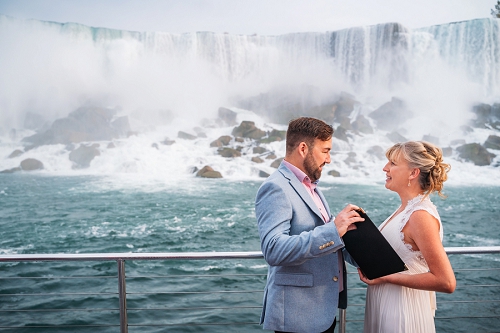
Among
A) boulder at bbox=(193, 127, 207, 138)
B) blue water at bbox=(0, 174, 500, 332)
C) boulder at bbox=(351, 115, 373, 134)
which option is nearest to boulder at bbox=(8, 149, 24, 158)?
blue water at bbox=(0, 174, 500, 332)

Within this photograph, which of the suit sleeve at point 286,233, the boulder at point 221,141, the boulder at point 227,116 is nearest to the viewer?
the suit sleeve at point 286,233

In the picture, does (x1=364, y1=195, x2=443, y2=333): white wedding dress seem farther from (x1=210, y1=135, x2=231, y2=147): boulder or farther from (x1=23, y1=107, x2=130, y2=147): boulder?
(x1=23, y1=107, x2=130, y2=147): boulder

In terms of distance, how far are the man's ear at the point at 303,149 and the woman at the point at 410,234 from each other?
40cm

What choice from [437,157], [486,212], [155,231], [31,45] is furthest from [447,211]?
[31,45]

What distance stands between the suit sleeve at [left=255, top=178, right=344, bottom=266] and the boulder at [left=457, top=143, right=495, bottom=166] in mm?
28606

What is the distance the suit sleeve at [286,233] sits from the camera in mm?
1395

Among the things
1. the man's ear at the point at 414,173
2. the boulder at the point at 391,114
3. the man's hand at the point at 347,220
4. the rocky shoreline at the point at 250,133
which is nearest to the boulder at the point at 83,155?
the rocky shoreline at the point at 250,133

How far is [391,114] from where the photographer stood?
36.6m

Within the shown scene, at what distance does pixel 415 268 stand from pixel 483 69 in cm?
Result: 3994

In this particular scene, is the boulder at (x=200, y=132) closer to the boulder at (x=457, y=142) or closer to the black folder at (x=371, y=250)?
the boulder at (x=457, y=142)

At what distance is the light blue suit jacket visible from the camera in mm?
1521

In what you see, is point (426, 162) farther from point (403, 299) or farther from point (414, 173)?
point (403, 299)

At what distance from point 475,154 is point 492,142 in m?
3.19

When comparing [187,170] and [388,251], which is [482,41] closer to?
[187,170]
